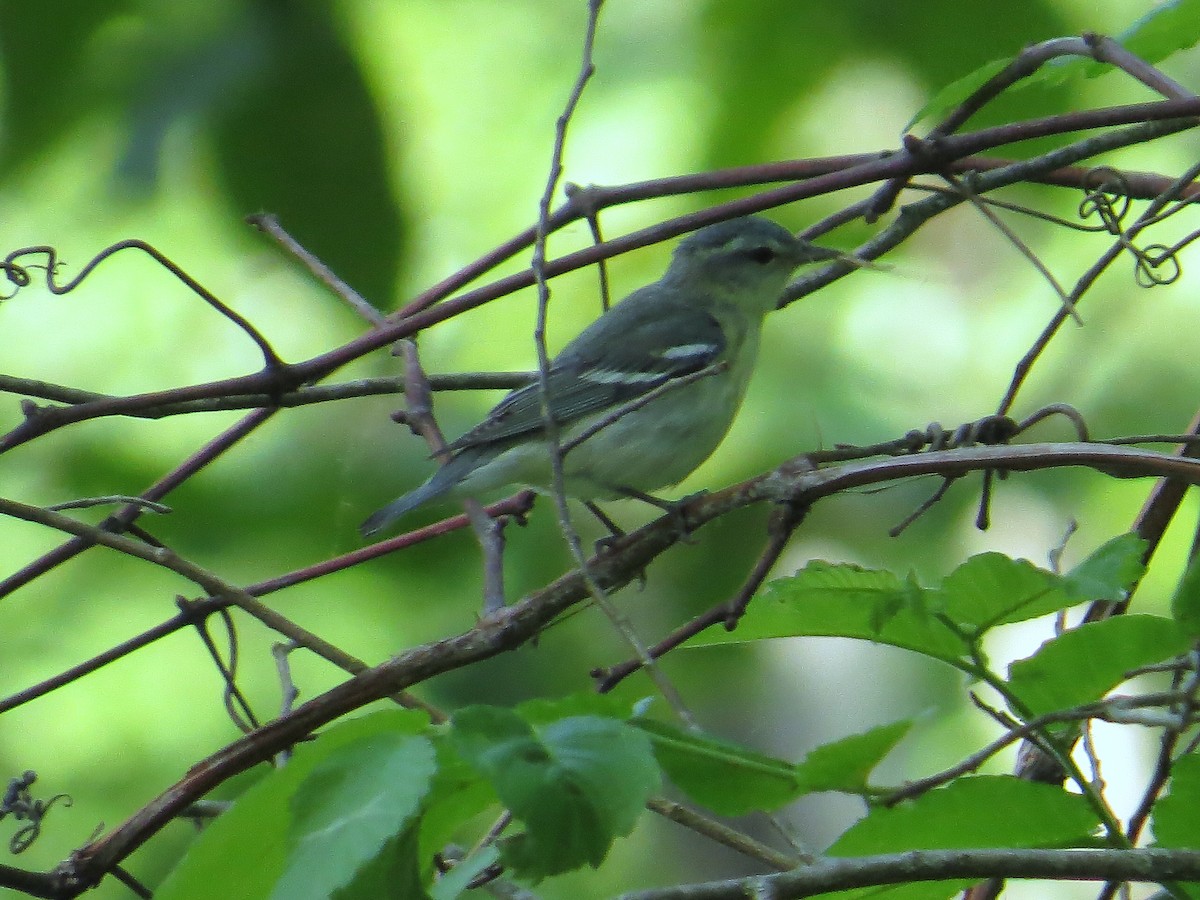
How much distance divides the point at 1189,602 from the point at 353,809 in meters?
0.54

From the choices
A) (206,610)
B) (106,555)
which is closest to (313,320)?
(106,555)

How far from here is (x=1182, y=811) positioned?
0.80m

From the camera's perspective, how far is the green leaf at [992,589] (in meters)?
0.78

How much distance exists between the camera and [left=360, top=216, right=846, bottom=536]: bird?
7.85ft

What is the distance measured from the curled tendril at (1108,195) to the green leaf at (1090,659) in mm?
899

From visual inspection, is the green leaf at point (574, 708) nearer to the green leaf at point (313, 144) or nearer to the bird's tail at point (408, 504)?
the bird's tail at point (408, 504)

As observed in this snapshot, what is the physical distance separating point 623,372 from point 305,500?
90 centimetres

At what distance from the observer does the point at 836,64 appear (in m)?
3.41

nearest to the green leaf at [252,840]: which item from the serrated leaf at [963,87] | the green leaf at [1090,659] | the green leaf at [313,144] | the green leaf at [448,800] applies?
the green leaf at [448,800]

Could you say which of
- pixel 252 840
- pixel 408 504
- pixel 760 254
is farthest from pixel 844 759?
pixel 760 254

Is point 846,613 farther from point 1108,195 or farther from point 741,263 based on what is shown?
point 741,263

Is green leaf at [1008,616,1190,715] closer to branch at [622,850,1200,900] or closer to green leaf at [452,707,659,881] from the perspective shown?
branch at [622,850,1200,900]

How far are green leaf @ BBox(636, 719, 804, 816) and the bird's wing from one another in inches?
74.4

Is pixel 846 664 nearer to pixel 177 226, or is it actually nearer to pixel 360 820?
pixel 177 226
